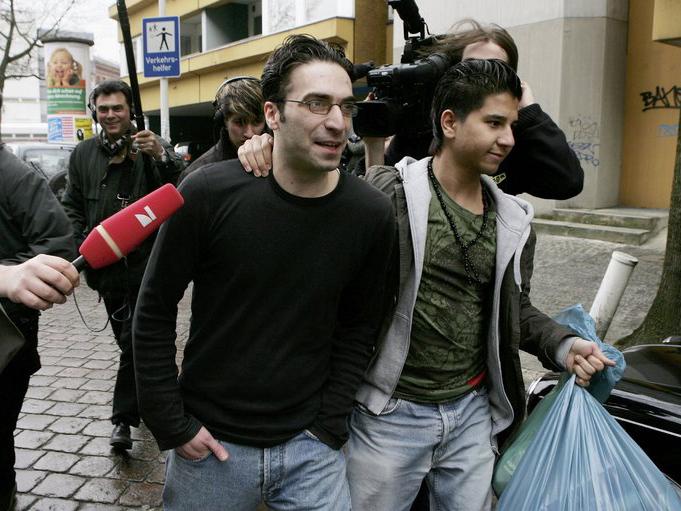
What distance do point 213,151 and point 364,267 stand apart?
1.66 metres

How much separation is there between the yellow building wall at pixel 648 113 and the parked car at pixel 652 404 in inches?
340

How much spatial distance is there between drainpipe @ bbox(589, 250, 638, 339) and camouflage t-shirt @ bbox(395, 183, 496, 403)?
2.76 m

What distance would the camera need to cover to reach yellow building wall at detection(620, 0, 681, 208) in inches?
408

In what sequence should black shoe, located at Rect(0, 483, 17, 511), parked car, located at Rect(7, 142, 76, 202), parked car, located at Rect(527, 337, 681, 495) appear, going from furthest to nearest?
parked car, located at Rect(7, 142, 76, 202) → black shoe, located at Rect(0, 483, 17, 511) → parked car, located at Rect(527, 337, 681, 495)

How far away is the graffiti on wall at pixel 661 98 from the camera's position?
33.9 ft

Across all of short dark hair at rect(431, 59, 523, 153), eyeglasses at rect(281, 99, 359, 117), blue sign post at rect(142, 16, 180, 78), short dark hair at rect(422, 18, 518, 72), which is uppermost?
blue sign post at rect(142, 16, 180, 78)

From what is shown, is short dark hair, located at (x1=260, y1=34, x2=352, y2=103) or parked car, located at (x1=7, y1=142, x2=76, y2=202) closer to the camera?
short dark hair, located at (x1=260, y1=34, x2=352, y2=103)

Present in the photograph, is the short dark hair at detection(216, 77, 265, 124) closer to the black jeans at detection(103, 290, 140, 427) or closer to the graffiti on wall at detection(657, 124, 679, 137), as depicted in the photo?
the black jeans at detection(103, 290, 140, 427)

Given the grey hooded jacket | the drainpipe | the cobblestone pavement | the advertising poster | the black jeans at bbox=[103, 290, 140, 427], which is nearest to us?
the grey hooded jacket

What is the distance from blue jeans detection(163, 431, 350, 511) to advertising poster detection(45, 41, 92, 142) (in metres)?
17.6

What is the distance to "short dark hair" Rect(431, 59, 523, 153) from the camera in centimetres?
213

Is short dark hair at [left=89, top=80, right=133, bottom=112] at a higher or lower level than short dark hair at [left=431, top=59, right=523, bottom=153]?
higher

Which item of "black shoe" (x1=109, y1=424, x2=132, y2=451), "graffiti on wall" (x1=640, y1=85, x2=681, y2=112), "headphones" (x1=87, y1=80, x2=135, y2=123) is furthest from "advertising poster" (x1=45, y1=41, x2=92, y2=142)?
"black shoe" (x1=109, y1=424, x2=132, y2=451)

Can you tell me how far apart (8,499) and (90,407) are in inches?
58.1
